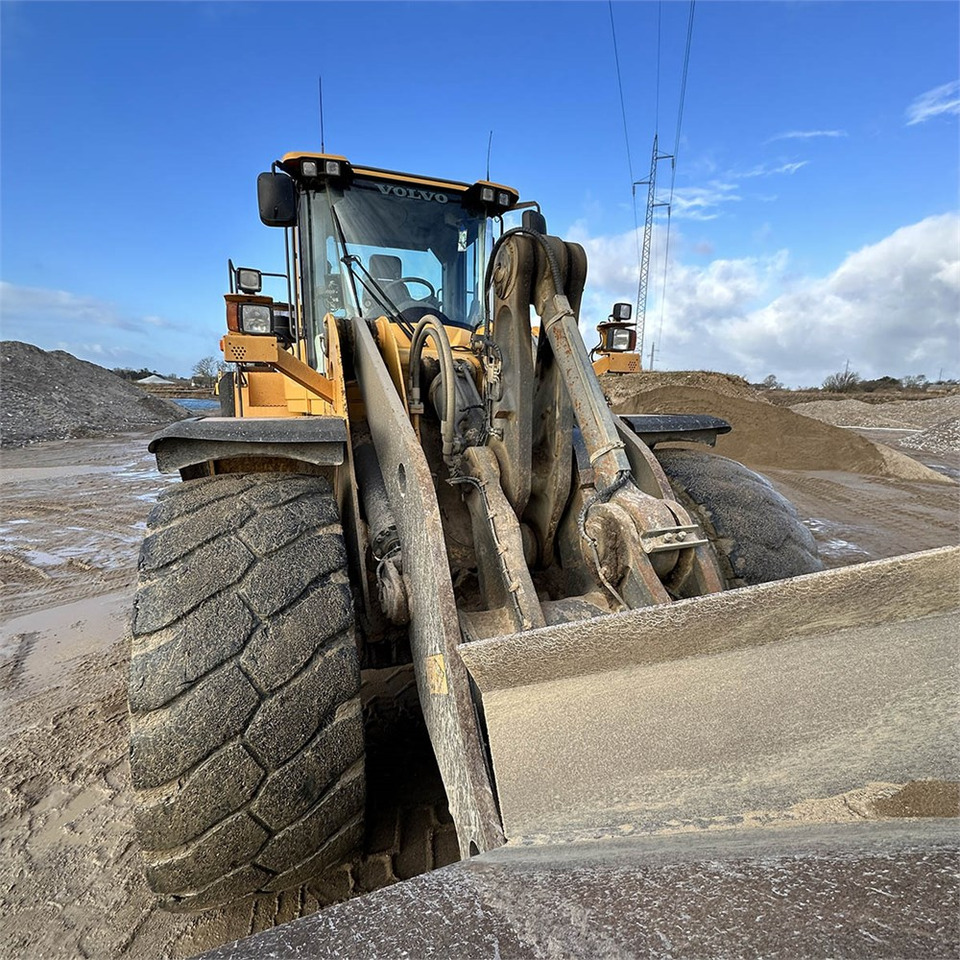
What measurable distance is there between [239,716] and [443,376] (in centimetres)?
134

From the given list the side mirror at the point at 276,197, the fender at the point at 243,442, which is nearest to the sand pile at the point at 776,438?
the side mirror at the point at 276,197

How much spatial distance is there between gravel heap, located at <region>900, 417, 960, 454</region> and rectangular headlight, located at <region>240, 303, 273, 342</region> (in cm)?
1359

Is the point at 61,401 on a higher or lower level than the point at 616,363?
lower

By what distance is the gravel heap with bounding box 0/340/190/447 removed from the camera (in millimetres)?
17250

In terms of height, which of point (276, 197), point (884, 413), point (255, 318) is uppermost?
point (276, 197)

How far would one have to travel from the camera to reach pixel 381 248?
3533 millimetres

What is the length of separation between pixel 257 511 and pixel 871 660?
177 cm

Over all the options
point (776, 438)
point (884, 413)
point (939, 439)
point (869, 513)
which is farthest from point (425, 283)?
point (884, 413)

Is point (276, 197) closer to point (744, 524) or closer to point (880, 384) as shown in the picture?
point (744, 524)

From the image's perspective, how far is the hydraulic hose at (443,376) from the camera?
227 cm

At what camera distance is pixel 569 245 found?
6.96ft

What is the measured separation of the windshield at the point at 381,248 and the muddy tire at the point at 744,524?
1.71 meters

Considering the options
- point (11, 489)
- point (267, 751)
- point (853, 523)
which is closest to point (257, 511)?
point (267, 751)

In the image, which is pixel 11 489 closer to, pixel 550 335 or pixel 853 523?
pixel 550 335
